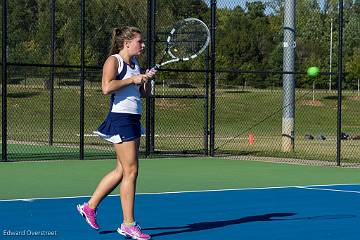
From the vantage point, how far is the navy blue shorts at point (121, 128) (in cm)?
834

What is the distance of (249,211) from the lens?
10430mm

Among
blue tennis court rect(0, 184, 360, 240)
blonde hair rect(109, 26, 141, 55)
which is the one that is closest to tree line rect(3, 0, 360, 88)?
blue tennis court rect(0, 184, 360, 240)

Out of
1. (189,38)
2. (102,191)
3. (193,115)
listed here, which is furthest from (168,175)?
(193,115)

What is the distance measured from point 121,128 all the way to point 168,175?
636 centimetres

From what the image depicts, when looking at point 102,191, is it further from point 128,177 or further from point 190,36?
point 190,36

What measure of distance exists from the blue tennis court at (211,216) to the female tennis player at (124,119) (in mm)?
324

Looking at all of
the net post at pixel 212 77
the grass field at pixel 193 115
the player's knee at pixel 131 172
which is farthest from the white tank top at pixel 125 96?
the grass field at pixel 193 115

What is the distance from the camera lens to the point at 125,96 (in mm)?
8414

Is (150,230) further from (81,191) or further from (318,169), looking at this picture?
(318,169)

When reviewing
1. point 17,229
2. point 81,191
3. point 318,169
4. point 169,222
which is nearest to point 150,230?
point 169,222

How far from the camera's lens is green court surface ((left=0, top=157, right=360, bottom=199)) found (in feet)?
41.5

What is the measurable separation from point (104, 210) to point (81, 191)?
2074mm

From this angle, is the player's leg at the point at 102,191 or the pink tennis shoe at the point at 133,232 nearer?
the pink tennis shoe at the point at 133,232

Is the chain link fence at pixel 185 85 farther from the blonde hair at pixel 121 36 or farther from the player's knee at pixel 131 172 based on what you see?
the player's knee at pixel 131 172
